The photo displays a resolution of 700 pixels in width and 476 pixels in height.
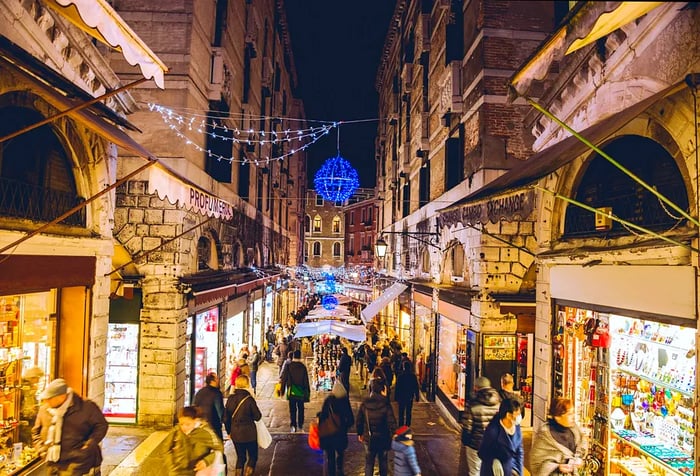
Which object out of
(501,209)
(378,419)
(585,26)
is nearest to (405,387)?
(378,419)

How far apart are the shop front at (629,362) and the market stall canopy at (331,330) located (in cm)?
724

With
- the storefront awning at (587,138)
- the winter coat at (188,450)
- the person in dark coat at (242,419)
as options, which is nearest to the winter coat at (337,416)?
the person in dark coat at (242,419)

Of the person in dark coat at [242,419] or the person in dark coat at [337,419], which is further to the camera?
the person in dark coat at [337,419]

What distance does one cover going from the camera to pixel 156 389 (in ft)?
36.8

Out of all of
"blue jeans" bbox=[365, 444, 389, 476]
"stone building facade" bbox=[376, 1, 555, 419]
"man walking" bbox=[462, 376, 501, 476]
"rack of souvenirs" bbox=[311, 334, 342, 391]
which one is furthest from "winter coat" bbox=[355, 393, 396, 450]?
"rack of souvenirs" bbox=[311, 334, 342, 391]

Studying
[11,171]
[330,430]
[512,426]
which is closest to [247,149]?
[11,171]

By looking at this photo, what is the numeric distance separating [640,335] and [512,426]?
2475mm

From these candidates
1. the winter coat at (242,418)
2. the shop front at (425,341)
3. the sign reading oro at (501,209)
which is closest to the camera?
the winter coat at (242,418)

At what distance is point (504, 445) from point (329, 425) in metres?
3.09

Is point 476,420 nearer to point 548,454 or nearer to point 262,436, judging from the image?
point 548,454

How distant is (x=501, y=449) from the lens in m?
5.72

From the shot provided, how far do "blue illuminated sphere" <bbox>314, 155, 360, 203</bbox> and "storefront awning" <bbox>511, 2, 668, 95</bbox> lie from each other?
1725 cm

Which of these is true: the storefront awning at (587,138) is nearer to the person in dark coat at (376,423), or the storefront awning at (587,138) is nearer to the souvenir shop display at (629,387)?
the souvenir shop display at (629,387)

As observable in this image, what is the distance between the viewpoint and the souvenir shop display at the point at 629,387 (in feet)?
19.2
